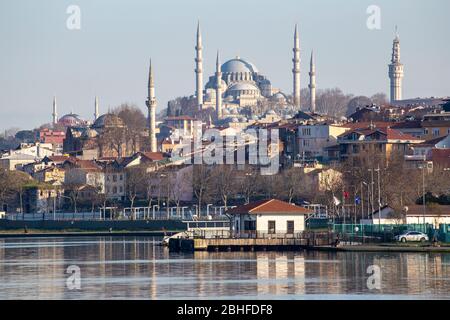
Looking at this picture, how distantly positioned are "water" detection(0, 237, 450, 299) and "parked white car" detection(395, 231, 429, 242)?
14.4ft

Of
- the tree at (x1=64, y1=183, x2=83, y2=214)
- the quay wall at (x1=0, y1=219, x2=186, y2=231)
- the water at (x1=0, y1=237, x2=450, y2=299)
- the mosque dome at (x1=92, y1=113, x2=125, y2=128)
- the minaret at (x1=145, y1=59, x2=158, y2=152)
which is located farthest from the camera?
the mosque dome at (x1=92, y1=113, x2=125, y2=128)

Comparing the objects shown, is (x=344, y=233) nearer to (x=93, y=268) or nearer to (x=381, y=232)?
(x=381, y=232)

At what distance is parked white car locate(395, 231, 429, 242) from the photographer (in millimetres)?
64188

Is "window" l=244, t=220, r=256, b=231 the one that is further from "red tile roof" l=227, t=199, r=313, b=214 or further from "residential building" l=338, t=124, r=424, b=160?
"residential building" l=338, t=124, r=424, b=160

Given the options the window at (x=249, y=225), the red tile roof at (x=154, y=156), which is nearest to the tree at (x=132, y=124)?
the red tile roof at (x=154, y=156)

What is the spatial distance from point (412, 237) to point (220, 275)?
16470mm

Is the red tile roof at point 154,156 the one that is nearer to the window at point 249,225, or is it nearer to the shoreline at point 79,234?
the shoreline at point 79,234

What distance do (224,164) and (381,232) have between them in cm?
4673

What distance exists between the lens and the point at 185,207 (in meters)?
104

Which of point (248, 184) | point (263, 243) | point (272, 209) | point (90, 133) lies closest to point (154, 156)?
point (248, 184)

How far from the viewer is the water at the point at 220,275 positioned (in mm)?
43656

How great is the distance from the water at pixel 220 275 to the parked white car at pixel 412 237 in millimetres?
4394

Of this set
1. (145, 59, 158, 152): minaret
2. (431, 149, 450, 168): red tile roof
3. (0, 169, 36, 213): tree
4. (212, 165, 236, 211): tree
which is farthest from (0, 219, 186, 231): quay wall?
(145, 59, 158, 152): minaret
